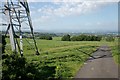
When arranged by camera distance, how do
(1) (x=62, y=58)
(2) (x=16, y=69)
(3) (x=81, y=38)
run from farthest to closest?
(3) (x=81, y=38)
(1) (x=62, y=58)
(2) (x=16, y=69)

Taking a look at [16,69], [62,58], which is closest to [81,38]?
[62,58]

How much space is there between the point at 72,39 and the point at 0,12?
66496 mm

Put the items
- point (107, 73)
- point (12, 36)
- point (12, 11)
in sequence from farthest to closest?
point (12, 11), point (12, 36), point (107, 73)

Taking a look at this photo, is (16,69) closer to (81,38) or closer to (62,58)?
(62,58)

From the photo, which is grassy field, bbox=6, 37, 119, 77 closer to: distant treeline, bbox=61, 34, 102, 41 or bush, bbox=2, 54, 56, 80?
bush, bbox=2, 54, 56, 80

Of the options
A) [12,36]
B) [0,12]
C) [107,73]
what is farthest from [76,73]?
[0,12]

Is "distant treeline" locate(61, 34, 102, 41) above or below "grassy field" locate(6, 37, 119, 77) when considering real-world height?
below

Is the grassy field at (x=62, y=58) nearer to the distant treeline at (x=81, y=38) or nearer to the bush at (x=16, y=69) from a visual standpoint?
the bush at (x=16, y=69)

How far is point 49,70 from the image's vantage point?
20000 mm

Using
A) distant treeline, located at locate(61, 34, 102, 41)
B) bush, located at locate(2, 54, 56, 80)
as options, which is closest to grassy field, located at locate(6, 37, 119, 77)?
bush, located at locate(2, 54, 56, 80)

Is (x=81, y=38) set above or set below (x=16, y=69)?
below

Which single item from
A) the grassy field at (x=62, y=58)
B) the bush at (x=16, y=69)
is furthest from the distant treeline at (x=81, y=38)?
the bush at (x=16, y=69)

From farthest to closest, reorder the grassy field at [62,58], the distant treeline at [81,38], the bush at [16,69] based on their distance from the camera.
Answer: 1. the distant treeline at [81,38]
2. the grassy field at [62,58]
3. the bush at [16,69]

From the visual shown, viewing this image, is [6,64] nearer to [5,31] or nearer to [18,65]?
[18,65]
